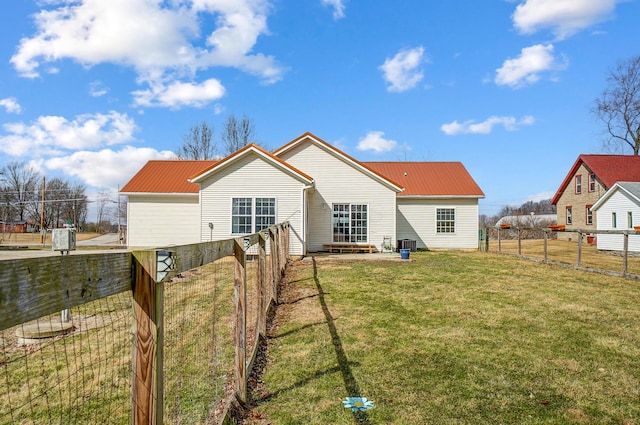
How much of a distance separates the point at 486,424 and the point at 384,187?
1658 cm

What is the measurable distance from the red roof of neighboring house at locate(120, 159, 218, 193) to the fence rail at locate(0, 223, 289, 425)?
12.4 meters

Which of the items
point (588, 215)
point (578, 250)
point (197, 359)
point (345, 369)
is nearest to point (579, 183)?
point (588, 215)

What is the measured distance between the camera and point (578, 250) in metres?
13.3

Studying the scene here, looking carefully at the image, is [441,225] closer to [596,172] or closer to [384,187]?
[384,187]

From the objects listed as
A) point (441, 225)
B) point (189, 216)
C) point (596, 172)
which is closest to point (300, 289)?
point (189, 216)

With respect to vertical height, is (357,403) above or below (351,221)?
below

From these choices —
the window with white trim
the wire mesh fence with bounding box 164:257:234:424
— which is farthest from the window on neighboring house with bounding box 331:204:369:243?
the wire mesh fence with bounding box 164:257:234:424

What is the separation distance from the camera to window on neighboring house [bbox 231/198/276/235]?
55.3 feet

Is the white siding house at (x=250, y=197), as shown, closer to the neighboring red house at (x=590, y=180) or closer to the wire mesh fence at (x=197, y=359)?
the wire mesh fence at (x=197, y=359)

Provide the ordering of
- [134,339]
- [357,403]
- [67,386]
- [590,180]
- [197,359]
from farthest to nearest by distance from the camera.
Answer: [590,180] < [197,359] < [67,386] < [357,403] < [134,339]

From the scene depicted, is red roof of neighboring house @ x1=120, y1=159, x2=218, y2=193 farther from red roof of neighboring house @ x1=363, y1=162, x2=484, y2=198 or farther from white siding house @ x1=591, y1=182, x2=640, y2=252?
white siding house @ x1=591, y1=182, x2=640, y2=252

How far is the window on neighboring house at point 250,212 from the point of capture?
1684cm

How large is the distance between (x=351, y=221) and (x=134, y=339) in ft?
60.0

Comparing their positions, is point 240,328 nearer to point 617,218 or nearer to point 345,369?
point 345,369
